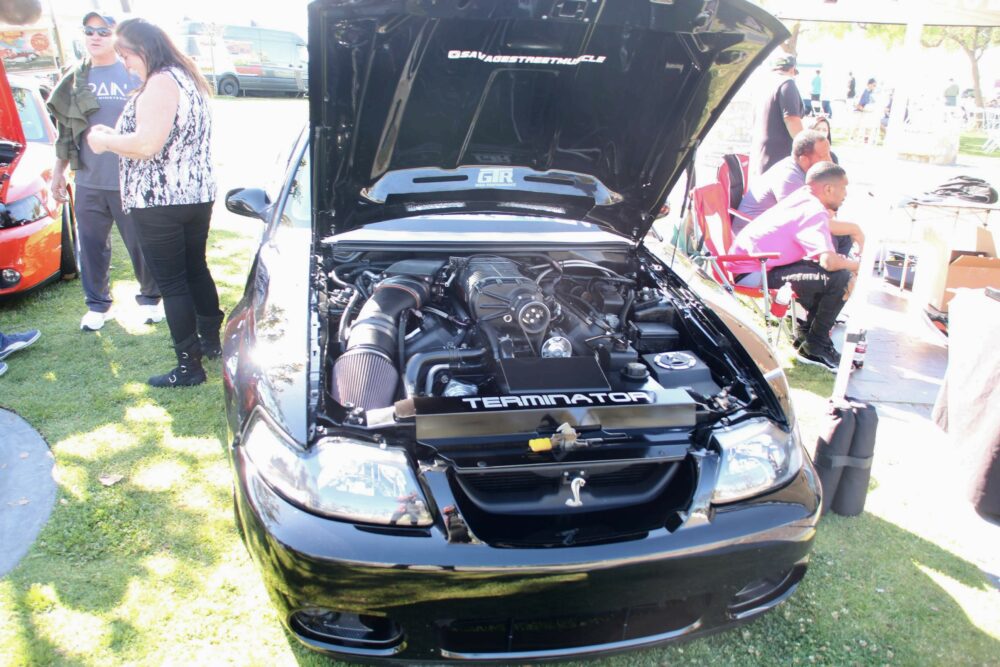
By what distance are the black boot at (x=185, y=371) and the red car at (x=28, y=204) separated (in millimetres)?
1529

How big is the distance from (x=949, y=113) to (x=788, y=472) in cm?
1622

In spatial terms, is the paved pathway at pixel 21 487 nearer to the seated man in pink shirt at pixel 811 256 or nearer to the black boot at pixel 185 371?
the black boot at pixel 185 371

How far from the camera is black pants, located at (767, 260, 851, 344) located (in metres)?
4.39

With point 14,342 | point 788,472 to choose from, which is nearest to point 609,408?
point 788,472

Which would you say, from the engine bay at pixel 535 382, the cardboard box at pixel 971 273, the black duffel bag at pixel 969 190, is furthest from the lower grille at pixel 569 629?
the black duffel bag at pixel 969 190

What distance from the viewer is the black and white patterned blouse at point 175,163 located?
3293mm

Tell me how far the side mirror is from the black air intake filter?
118 cm

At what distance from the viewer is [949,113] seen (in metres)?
14.8

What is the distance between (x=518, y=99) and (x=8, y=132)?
426 centimetres

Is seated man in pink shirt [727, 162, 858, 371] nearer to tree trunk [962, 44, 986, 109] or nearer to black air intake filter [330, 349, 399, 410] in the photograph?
black air intake filter [330, 349, 399, 410]

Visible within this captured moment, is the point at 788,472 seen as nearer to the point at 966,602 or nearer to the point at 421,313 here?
the point at 966,602

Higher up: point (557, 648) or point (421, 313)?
point (421, 313)

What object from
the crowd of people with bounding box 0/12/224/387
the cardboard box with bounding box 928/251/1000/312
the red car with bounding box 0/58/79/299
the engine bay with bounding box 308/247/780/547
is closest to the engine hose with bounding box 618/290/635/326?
the engine bay with bounding box 308/247/780/547

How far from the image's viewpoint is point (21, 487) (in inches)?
112
